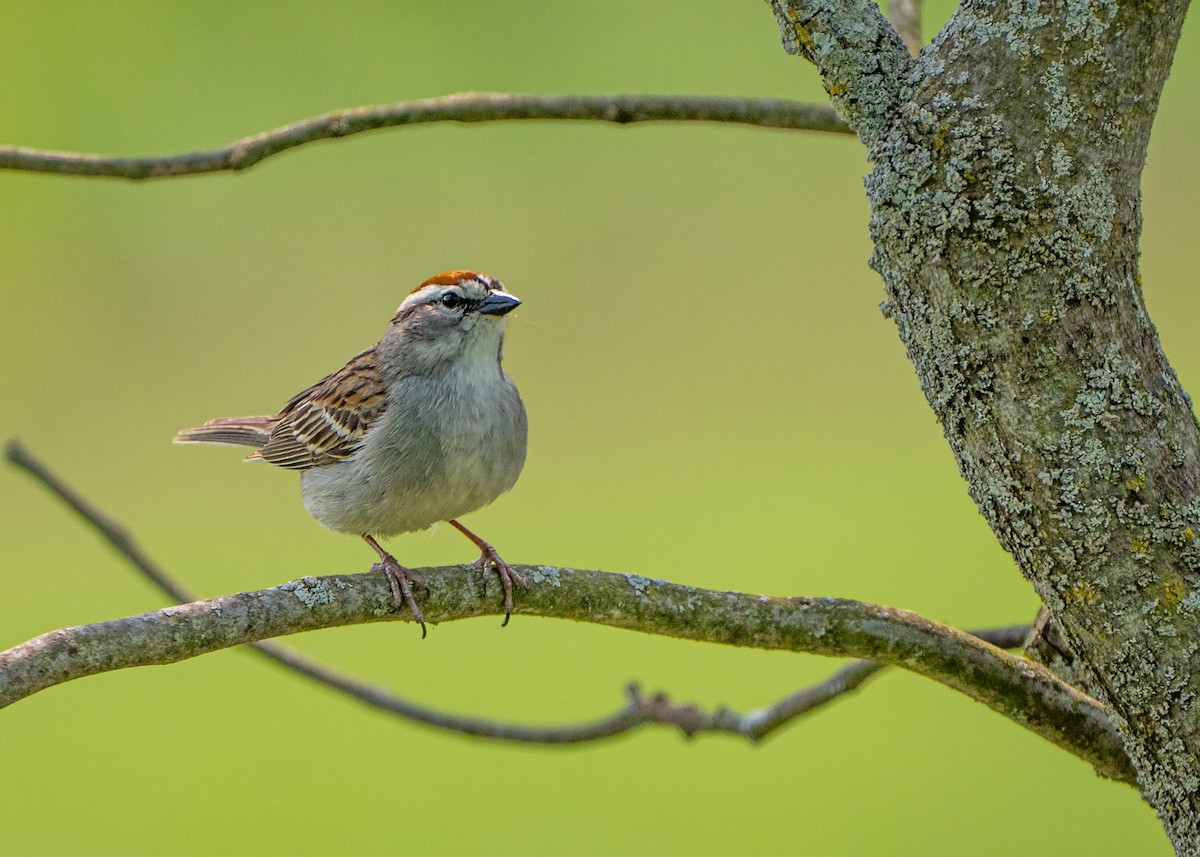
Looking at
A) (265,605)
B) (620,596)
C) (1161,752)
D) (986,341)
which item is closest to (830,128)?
(986,341)

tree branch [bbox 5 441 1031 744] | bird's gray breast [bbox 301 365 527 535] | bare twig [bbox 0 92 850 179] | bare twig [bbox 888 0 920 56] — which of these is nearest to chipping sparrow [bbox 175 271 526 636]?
bird's gray breast [bbox 301 365 527 535]

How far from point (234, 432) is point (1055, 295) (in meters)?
2.08

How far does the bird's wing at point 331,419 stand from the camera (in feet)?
7.16

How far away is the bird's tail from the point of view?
276 cm

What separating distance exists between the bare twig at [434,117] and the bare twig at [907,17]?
38cm

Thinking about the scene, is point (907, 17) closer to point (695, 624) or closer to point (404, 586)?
point (695, 624)

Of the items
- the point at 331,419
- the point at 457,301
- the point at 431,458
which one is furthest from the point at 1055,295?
the point at 331,419

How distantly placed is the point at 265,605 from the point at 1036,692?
87cm

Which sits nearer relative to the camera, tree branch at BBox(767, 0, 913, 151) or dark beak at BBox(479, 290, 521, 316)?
tree branch at BBox(767, 0, 913, 151)

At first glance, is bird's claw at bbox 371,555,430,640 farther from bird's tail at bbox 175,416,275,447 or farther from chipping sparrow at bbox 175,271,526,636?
bird's tail at bbox 175,416,275,447

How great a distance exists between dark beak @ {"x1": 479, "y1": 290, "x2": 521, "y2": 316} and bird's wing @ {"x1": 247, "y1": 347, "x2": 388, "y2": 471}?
0.23 metres

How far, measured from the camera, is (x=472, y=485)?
1.99m

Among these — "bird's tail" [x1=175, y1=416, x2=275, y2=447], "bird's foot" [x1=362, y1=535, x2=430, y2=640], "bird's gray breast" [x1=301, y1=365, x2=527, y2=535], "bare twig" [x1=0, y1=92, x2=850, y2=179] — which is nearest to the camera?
"bird's foot" [x1=362, y1=535, x2=430, y2=640]

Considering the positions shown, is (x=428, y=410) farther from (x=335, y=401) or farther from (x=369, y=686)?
(x=369, y=686)
